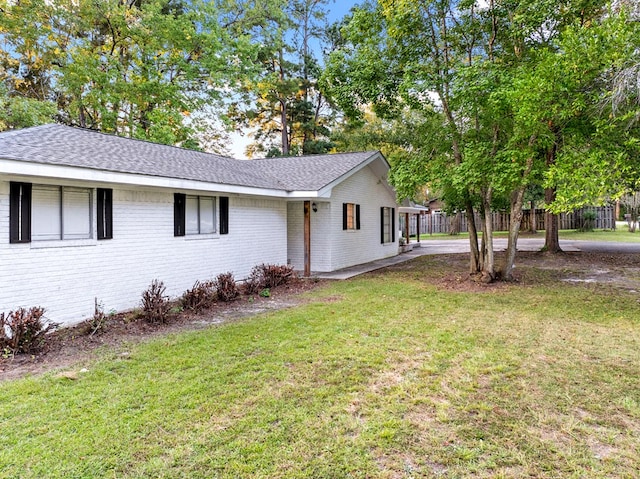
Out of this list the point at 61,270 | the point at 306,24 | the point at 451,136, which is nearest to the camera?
the point at 61,270

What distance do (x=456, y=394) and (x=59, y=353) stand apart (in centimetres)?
495

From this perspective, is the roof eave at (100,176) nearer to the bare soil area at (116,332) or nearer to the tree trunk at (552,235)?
the bare soil area at (116,332)

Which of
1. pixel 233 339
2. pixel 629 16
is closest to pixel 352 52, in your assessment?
pixel 629 16

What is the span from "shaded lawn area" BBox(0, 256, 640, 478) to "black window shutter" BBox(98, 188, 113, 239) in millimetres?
2491

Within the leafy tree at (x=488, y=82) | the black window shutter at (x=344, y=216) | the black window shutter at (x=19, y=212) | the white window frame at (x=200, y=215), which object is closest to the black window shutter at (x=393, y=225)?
the black window shutter at (x=344, y=216)

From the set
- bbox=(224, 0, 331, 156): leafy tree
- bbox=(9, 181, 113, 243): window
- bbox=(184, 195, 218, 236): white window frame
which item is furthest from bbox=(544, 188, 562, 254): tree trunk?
bbox=(9, 181, 113, 243): window

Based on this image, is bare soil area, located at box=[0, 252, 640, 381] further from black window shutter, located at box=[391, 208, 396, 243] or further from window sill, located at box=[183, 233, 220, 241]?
black window shutter, located at box=[391, 208, 396, 243]

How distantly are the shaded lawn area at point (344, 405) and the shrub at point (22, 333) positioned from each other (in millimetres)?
1034

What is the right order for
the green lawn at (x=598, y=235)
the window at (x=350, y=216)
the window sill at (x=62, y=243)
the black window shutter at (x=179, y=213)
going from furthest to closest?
the green lawn at (x=598, y=235) < the window at (x=350, y=216) < the black window shutter at (x=179, y=213) < the window sill at (x=62, y=243)

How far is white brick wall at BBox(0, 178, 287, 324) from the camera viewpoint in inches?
223

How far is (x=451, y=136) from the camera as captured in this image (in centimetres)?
1009

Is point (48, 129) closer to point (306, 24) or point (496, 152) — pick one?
point (496, 152)

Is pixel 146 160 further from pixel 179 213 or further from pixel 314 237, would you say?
pixel 314 237

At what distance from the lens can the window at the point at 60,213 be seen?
5.88 metres
